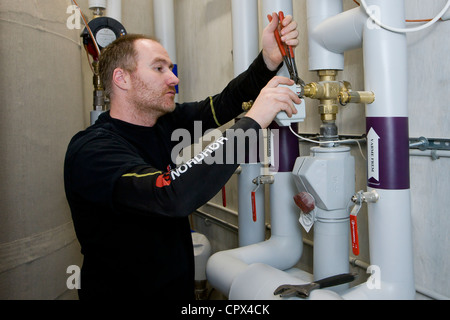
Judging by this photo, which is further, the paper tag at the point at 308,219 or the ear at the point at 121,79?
the ear at the point at 121,79

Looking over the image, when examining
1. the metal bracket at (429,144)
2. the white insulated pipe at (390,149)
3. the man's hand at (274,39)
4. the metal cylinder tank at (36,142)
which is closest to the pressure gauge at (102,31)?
the metal cylinder tank at (36,142)

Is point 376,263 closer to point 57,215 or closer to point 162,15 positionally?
point 57,215

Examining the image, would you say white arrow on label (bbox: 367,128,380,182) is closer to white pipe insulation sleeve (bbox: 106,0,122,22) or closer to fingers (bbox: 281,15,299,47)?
fingers (bbox: 281,15,299,47)

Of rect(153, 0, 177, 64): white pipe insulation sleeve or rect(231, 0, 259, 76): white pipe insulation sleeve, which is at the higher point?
rect(153, 0, 177, 64): white pipe insulation sleeve

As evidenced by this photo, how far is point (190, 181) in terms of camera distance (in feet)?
1.99

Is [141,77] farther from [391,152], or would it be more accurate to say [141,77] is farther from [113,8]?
[113,8]

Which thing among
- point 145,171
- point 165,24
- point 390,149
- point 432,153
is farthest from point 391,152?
point 165,24

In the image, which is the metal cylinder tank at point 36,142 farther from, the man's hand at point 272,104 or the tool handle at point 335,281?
the tool handle at point 335,281

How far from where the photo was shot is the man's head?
2.85 ft

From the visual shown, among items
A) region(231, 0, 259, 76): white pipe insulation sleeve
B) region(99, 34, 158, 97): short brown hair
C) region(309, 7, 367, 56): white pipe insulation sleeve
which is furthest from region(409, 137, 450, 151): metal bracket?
region(99, 34, 158, 97): short brown hair

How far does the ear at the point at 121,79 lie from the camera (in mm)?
883

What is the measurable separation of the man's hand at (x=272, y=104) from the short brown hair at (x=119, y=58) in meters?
0.39

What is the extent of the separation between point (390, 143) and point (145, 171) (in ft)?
1.44

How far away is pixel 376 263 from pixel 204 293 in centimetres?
91
